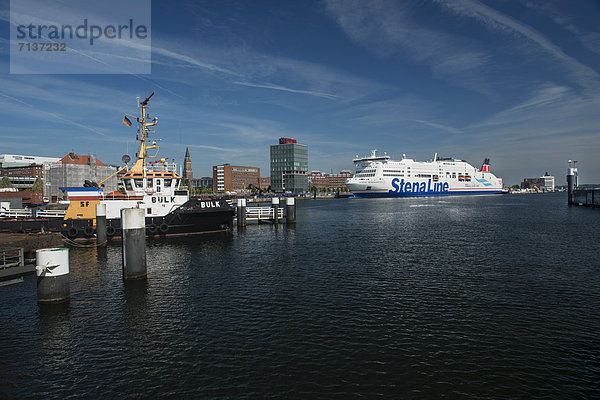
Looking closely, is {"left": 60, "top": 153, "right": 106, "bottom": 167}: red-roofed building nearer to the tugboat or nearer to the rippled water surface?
the tugboat

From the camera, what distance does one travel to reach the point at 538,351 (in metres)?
10.9

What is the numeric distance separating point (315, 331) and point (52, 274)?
40.1ft

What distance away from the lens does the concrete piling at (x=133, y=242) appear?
18.9 m

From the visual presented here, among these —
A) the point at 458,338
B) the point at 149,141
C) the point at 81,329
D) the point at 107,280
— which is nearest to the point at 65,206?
the point at 149,141

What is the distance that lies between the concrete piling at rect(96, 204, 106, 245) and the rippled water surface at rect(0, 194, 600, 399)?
7821 millimetres

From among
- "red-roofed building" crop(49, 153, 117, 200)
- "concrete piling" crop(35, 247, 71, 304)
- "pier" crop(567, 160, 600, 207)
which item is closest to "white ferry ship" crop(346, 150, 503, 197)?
"pier" crop(567, 160, 600, 207)

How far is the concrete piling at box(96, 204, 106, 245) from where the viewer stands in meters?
32.0

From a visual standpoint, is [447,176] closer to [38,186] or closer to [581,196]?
[581,196]

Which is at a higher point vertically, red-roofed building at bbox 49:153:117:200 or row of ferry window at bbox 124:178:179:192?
red-roofed building at bbox 49:153:117:200

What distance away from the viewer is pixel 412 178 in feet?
472

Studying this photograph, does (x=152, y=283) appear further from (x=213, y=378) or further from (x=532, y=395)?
(x=532, y=395)

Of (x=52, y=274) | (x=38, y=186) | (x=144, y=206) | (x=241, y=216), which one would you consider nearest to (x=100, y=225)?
(x=144, y=206)

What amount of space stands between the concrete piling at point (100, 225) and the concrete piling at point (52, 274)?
18.3 meters

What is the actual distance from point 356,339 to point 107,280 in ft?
52.1
